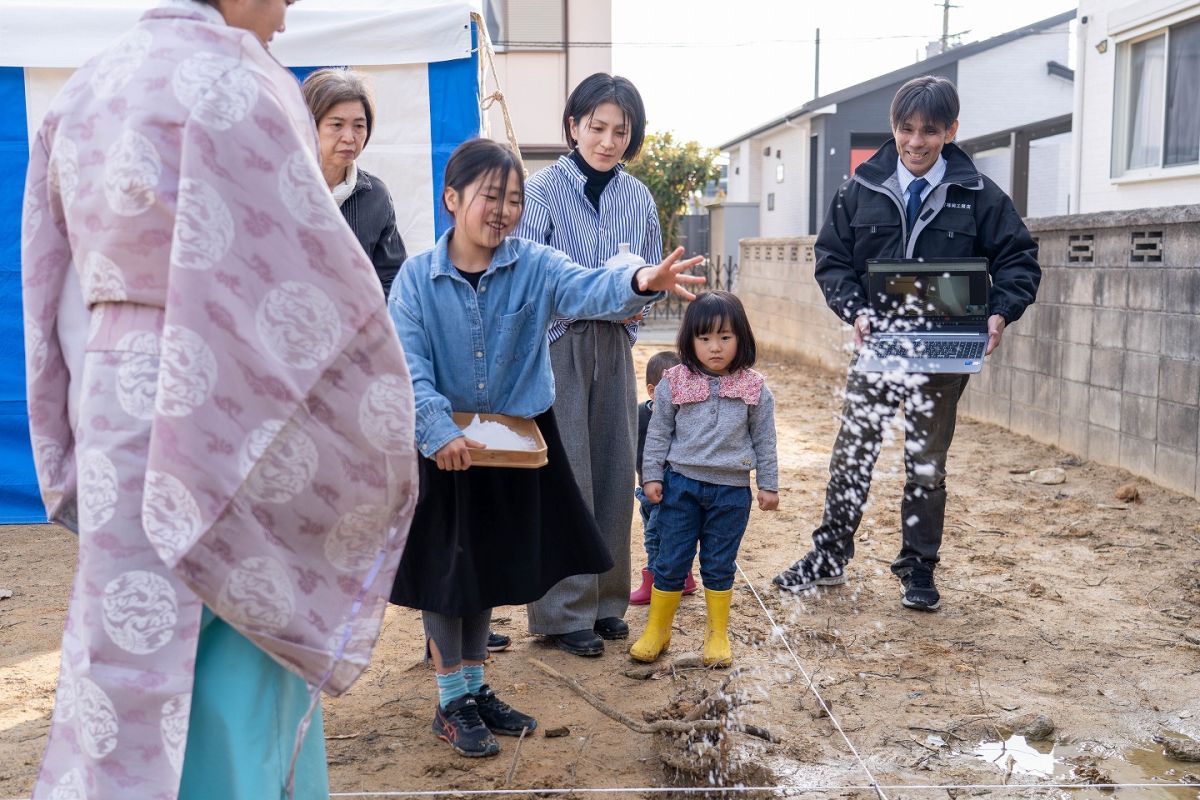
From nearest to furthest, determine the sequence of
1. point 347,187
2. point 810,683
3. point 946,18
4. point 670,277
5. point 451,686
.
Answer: point 670,277
point 451,686
point 810,683
point 347,187
point 946,18

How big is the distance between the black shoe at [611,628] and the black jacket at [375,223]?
141 centimetres

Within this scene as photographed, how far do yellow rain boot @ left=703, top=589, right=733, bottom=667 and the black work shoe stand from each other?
3.01ft

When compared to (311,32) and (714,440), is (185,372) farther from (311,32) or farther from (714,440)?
(311,32)

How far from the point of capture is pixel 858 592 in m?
4.51

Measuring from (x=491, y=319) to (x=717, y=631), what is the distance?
4.62ft

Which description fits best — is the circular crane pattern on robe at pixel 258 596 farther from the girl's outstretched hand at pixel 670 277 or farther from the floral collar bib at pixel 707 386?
the floral collar bib at pixel 707 386

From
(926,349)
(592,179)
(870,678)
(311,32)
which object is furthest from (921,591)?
(311,32)

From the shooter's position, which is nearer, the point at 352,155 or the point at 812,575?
the point at 352,155

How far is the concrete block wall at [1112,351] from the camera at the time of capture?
230 inches

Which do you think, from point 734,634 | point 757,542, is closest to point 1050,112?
point 757,542

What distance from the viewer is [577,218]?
382 cm

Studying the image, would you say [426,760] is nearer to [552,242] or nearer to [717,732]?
[717,732]

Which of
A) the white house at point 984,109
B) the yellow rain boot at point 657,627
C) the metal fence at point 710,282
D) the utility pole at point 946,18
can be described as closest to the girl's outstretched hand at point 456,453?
the yellow rain boot at point 657,627

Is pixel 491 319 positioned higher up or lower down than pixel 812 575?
higher up
